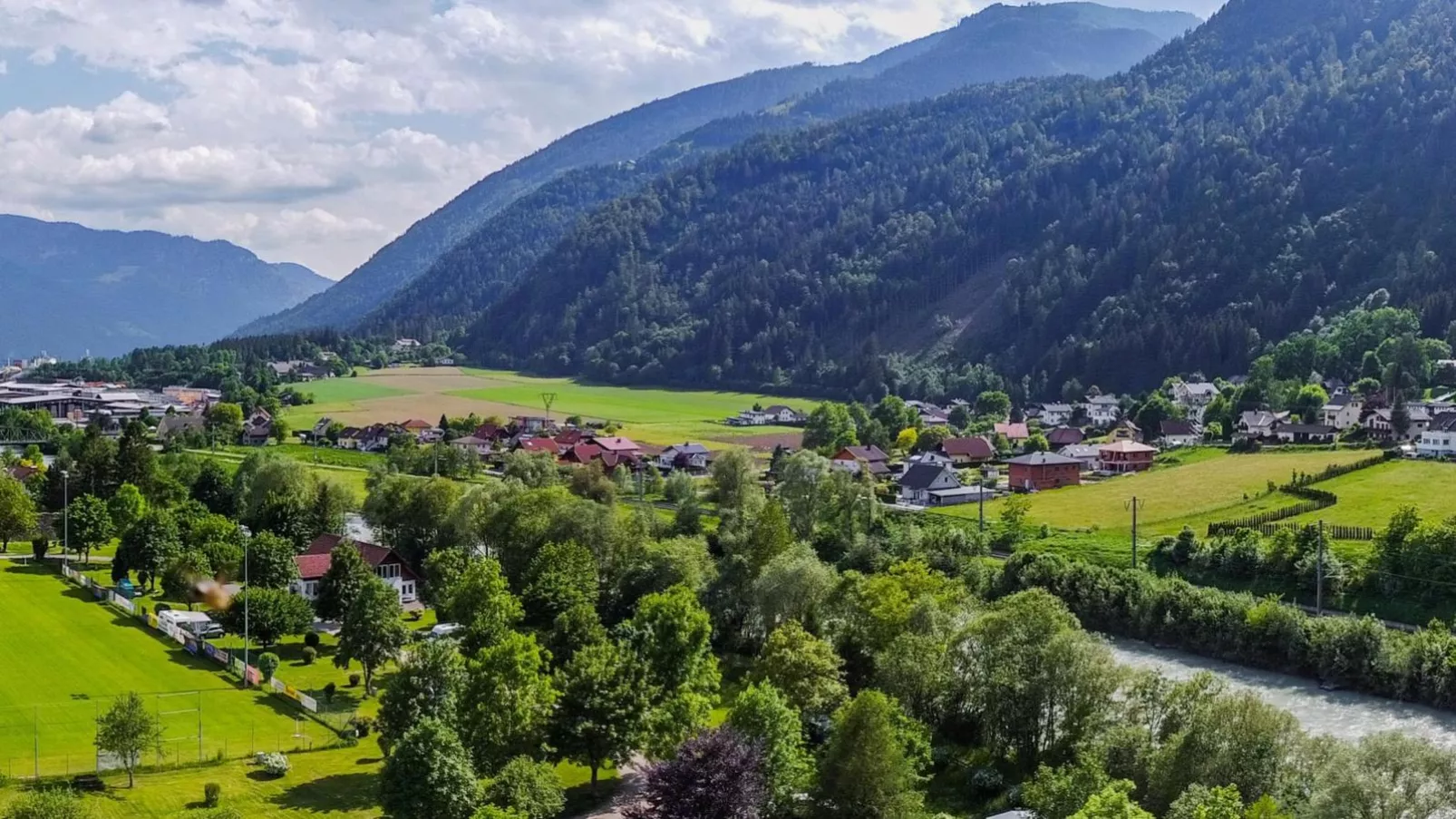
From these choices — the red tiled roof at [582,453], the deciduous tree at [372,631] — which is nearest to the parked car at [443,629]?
the deciduous tree at [372,631]

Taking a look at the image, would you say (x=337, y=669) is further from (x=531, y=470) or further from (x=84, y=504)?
(x=531, y=470)

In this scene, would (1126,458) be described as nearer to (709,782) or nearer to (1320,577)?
(1320,577)

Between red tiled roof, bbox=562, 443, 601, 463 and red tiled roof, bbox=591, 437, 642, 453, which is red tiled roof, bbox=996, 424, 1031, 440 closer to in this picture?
red tiled roof, bbox=591, 437, 642, 453

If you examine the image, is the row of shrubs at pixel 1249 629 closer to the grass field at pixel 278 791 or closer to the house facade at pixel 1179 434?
the grass field at pixel 278 791

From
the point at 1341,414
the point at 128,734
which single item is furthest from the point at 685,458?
the point at 128,734

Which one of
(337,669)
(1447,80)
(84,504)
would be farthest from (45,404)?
(1447,80)

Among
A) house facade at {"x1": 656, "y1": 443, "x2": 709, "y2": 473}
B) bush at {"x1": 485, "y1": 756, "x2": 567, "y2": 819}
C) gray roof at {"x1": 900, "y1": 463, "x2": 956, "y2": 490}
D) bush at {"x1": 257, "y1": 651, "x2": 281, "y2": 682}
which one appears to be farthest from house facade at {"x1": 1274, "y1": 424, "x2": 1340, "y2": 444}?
bush at {"x1": 485, "y1": 756, "x2": 567, "y2": 819}
